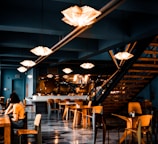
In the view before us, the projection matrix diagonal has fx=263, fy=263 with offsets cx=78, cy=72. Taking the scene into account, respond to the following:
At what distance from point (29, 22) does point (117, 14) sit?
2.51 meters

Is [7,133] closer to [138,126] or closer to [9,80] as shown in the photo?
[138,126]

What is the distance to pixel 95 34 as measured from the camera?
7.71 m

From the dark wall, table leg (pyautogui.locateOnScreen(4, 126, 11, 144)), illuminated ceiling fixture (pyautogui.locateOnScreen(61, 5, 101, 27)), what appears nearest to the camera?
illuminated ceiling fixture (pyautogui.locateOnScreen(61, 5, 101, 27))

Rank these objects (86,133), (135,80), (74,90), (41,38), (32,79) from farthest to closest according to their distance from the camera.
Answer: (74,90), (32,79), (135,80), (41,38), (86,133)

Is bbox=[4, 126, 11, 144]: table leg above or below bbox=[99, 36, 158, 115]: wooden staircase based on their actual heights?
below

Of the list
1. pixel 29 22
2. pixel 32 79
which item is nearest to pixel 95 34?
pixel 29 22

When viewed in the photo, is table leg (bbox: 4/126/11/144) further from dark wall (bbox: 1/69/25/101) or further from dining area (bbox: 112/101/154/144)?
dark wall (bbox: 1/69/25/101)

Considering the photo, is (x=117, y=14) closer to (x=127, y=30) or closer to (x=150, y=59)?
(x=127, y=30)

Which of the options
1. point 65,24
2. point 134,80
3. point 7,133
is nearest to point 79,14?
point 7,133

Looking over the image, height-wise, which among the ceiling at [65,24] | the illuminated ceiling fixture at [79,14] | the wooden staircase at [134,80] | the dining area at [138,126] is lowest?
the dining area at [138,126]

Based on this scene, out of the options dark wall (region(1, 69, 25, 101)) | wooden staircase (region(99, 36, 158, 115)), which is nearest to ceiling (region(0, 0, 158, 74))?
wooden staircase (region(99, 36, 158, 115))

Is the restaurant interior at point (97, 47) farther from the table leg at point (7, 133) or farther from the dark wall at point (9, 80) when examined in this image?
the dark wall at point (9, 80)

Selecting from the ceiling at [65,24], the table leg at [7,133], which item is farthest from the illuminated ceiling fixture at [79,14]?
the table leg at [7,133]

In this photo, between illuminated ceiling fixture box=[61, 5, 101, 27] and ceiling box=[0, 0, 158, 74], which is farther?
ceiling box=[0, 0, 158, 74]
